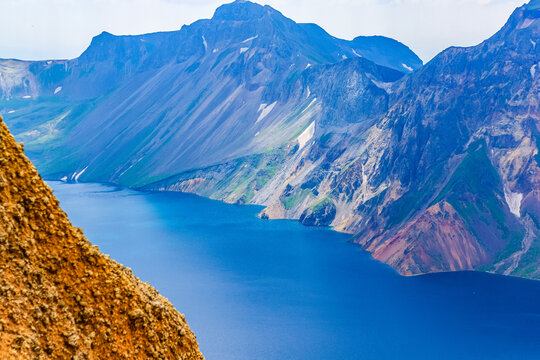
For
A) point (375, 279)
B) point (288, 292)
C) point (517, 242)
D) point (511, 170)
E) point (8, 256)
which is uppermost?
point (511, 170)

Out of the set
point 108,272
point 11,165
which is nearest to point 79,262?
point 108,272

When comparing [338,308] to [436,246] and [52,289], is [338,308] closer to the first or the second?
[436,246]

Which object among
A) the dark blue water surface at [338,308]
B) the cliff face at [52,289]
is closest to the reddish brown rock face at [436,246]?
the dark blue water surface at [338,308]

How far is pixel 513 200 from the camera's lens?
191250 mm

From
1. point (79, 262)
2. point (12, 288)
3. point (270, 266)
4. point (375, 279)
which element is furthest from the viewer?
point (270, 266)

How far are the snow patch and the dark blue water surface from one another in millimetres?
28472

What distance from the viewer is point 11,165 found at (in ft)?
71.1

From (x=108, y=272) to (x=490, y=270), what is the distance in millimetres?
164566

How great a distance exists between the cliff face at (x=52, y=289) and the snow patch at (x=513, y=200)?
593 ft

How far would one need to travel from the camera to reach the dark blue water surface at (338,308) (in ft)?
389

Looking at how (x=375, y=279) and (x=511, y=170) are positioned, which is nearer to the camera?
(x=375, y=279)

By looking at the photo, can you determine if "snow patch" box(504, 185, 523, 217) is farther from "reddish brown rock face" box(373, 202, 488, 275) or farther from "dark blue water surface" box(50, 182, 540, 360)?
"dark blue water surface" box(50, 182, 540, 360)

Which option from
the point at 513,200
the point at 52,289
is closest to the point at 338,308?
the point at 513,200

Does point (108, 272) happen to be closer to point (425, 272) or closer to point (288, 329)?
point (288, 329)
